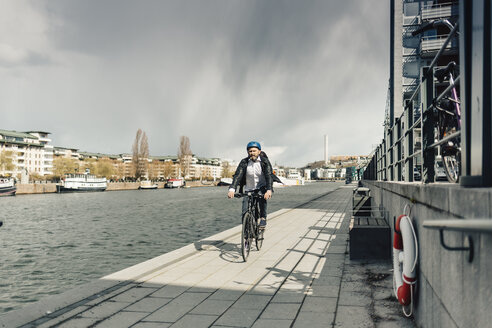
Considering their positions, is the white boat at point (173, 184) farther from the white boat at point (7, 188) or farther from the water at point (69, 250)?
the water at point (69, 250)

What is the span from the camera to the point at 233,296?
4727mm

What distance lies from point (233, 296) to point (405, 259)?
2.00m

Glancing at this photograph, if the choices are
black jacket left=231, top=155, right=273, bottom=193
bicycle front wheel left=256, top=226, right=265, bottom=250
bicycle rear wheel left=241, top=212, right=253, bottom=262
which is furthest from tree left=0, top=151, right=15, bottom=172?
bicycle rear wheel left=241, top=212, right=253, bottom=262

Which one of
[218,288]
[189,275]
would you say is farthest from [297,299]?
[189,275]

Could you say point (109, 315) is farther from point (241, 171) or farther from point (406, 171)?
point (406, 171)

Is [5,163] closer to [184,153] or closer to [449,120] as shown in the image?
[184,153]

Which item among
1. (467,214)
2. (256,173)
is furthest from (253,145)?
(467,214)

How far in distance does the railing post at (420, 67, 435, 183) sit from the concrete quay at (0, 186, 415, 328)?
1295 millimetres

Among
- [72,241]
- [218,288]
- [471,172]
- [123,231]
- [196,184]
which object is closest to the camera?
[471,172]

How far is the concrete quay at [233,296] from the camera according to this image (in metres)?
3.90

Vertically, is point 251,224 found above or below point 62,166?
below

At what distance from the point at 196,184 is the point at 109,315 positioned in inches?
5281

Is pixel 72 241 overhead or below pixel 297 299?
below

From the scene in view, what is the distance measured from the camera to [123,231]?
17.1 metres
